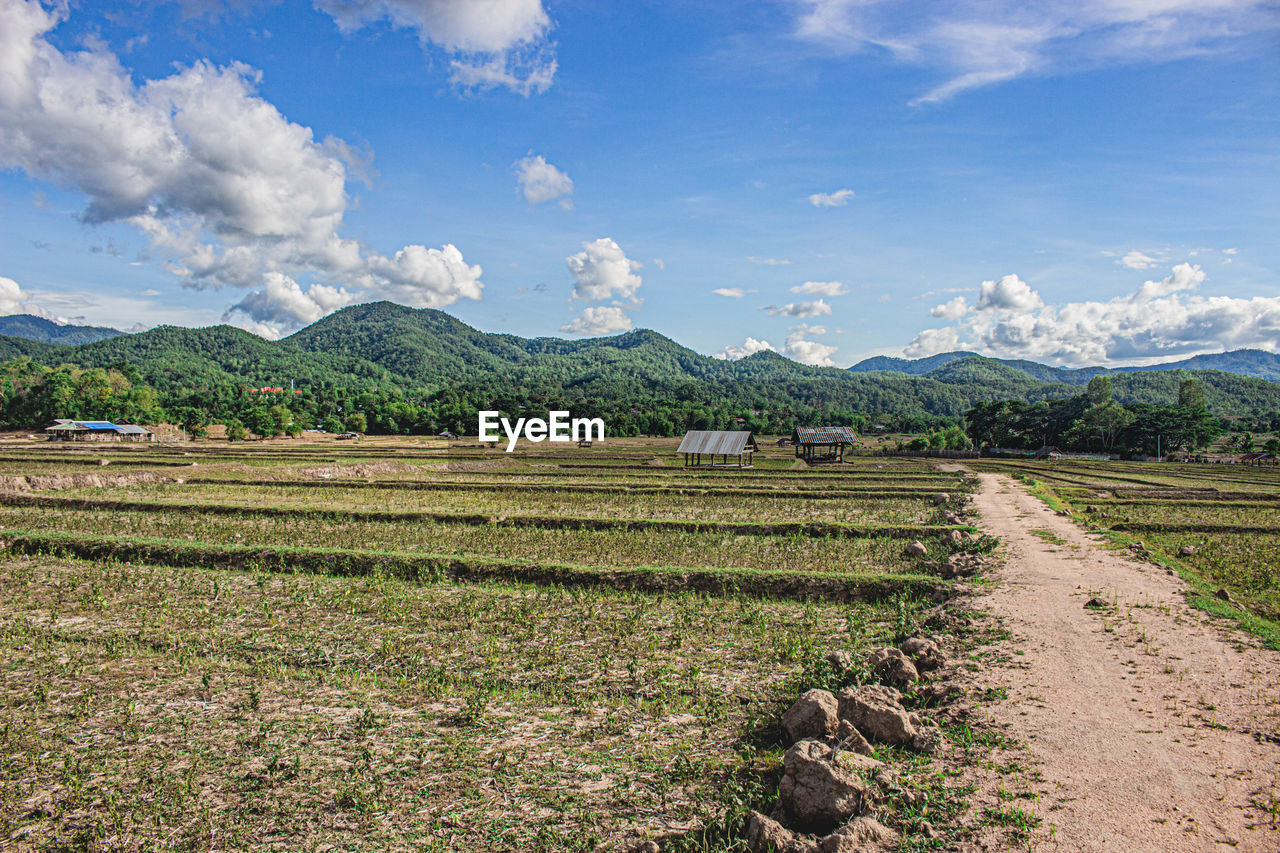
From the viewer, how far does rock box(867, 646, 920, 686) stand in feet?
25.1

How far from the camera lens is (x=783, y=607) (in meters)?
11.5

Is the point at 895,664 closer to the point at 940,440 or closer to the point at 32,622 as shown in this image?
the point at 32,622

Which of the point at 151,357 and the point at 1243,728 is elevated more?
the point at 151,357

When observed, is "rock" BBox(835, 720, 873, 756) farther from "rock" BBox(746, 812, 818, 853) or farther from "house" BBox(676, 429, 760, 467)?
"house" BBox(676, 429, 760, 467)

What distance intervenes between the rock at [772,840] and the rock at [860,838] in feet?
0.42

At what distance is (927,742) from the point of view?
20.0 ft

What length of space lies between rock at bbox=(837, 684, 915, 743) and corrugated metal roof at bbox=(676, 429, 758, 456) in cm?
4046

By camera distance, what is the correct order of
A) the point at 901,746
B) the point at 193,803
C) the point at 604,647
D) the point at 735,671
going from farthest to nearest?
the point at 604,647 → the point at 735,671 → the point at 901,746 → the point at 193,803

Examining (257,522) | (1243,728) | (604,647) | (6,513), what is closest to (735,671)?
(604,647)

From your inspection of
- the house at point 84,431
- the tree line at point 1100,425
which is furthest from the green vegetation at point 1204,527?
the house at point 84,431

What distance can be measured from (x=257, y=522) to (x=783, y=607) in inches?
665

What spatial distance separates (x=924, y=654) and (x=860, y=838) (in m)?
4.35

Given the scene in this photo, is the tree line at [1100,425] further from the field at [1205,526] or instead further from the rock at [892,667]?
the rock at [892,667]

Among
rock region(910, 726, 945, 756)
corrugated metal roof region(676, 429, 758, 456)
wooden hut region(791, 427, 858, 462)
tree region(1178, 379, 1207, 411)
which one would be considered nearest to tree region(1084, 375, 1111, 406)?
tree region(1178, 379, 1207, 411)
